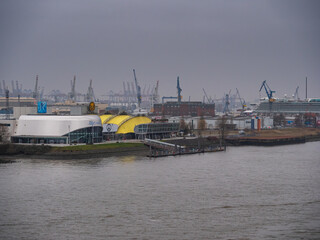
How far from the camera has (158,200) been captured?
20797mm

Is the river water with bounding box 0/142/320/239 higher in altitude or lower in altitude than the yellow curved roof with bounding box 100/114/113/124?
lower

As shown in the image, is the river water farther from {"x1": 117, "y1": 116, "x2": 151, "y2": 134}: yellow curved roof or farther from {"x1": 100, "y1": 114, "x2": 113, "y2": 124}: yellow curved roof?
{"x1": 100, "y1": 114, "x2": 113, "y2": 124}: yellow curved roof

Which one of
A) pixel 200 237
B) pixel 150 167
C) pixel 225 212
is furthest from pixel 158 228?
pixel 150 167

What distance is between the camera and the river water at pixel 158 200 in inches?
666

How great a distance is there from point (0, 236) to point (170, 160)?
18173 mm

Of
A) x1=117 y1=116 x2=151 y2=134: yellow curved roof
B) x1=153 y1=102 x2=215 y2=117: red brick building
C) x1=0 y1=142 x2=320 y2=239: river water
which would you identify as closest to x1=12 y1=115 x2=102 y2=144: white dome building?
x1=117 y1=116 x2=151 y2=134: yellow curved roof

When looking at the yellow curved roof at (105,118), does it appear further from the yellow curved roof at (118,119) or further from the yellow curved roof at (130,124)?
the yellow curved roof at (130,124)

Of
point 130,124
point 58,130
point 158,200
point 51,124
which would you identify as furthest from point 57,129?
point 158,200

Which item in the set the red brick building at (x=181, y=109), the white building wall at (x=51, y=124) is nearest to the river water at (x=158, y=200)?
the white building wall at (x=51, y=124)

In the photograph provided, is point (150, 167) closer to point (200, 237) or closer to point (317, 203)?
point (317, 203)

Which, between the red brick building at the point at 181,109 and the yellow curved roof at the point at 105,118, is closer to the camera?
the yellow curved roof at the point at 105,118

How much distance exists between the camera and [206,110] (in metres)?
96.7

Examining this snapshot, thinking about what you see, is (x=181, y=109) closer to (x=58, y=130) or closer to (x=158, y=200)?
(x=58, y=130)

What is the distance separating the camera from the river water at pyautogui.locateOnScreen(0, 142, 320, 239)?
16906 mm
